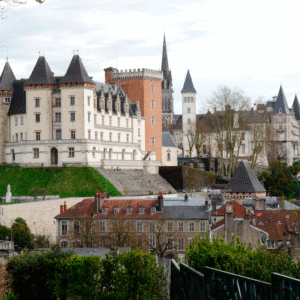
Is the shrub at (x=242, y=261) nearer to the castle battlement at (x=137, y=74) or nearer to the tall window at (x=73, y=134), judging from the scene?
the tall window at (x=73, y=134)

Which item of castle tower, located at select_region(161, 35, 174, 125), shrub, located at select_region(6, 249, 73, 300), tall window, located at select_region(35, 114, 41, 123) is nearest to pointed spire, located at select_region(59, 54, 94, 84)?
tall window, located at select_region(35, 114, 41, 123)

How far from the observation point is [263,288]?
533 inches

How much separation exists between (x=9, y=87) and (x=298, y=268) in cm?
5935

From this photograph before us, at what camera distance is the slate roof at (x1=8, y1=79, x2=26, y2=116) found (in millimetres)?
71625

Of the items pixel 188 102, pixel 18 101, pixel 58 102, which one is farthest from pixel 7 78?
pixel 188 102

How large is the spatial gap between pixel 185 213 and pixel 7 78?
34446 millimetres

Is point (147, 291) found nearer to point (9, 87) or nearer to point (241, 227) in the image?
point (241, 227)

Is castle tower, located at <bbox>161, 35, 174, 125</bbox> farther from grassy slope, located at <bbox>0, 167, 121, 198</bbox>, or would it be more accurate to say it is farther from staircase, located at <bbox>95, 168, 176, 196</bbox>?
grassy slope, located at <bbox>0, 167, 121, 198</bbox>

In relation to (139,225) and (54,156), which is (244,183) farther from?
(54,156)

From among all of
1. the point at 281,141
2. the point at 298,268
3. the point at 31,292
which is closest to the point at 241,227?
the point at 31,292

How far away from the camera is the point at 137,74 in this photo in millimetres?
84875

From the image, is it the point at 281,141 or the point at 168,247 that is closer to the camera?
the point at 168,247

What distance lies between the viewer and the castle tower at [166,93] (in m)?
156

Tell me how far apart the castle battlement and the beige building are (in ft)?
37.4
